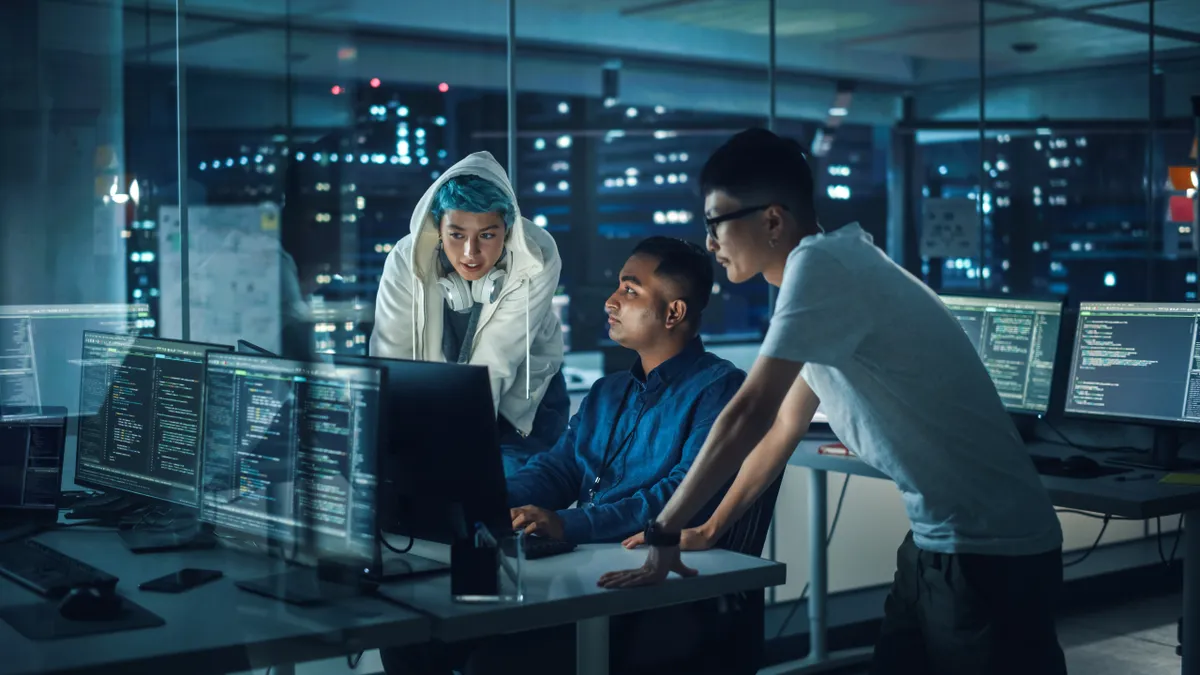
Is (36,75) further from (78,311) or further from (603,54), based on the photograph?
(603,54)

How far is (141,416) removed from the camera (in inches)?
98.8

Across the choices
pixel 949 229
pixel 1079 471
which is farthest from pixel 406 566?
pixel 949 229

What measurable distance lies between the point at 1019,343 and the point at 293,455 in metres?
2.43

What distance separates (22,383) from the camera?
2967 millimetres

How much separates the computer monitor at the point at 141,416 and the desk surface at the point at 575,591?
58 cm

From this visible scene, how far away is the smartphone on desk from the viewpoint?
2.00m

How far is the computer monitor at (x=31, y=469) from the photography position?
2.60 meters

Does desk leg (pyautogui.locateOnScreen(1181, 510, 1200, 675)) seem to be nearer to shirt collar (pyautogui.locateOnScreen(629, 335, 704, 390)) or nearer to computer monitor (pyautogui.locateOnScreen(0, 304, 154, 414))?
shirt collar (pyautogui.locateOnScreen(629, 335, 704, 390))

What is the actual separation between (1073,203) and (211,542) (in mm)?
6491

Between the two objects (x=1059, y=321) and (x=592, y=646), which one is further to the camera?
(x=1059, y=321)

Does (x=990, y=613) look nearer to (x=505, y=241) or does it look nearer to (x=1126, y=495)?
(x=1126, y=495)

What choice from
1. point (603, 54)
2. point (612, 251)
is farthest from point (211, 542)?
point (603, 54)

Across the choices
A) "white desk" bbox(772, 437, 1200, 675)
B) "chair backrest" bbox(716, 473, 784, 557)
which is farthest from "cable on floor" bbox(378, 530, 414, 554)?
"white desk" bbox(772, 437, 1200, 675)

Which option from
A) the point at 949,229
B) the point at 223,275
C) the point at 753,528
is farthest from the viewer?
the point at 949,229
